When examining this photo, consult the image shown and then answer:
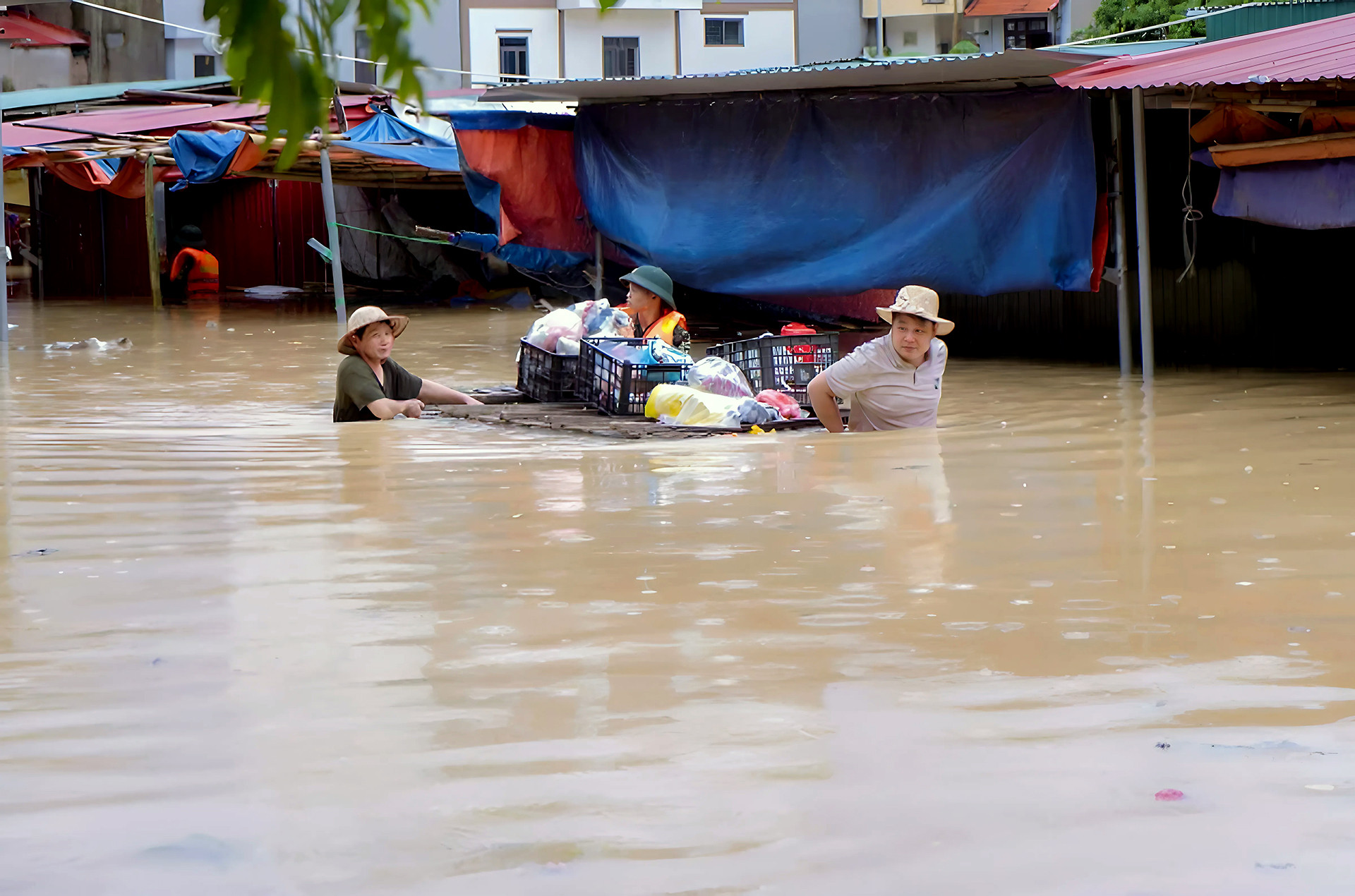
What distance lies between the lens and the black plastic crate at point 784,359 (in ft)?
29.2

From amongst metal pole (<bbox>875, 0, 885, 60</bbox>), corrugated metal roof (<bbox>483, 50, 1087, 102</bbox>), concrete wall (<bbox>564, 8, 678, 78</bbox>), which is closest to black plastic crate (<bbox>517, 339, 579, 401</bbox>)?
corrugated metal roof (<bbox>483, 50, 1087, 102</bbox>)

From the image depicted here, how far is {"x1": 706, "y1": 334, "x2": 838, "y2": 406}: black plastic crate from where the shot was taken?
891cm

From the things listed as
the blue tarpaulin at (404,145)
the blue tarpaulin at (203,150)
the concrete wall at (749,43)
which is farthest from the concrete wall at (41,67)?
the blue tarpaulin at (404,145)

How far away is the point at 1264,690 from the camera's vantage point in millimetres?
3273

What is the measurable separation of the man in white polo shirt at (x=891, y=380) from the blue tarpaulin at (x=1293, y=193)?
11.7 ft

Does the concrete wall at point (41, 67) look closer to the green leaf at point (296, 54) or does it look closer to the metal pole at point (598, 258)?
the metal pole at point (598, 258)

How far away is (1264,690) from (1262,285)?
9.53 metres

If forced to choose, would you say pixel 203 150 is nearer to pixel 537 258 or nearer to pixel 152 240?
pixel 152 240

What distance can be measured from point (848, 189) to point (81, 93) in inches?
625

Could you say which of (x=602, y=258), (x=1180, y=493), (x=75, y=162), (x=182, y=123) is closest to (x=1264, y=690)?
(x=1180, y=493)

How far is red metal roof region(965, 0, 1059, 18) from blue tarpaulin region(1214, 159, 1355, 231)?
35696 mm

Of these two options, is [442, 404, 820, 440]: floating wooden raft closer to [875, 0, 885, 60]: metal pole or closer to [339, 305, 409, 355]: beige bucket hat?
[339, 305, 409, 355]: beige bucket hat

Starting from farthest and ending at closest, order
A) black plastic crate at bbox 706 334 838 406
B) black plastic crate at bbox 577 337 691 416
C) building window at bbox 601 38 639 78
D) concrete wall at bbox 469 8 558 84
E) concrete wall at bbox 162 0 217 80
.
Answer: building window at bbox 601 38 639 78
concrete wall at bbox 469 8 558 84
concrete wall at bbox 162 0 217 80
black plastic crate at bbox 706 334 838 406
black plastic crate at bbox 577 337 691 416

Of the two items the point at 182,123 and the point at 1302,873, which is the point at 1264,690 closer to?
the point at 1302,873
